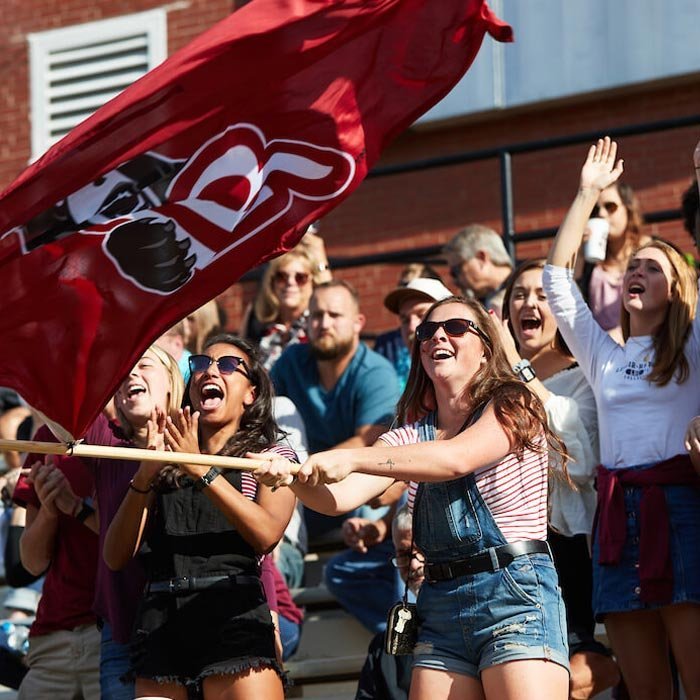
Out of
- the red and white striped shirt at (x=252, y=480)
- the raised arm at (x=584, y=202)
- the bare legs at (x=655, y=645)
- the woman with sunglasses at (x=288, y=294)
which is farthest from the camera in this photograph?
the woman with sunglasses at (x=288, y=294)

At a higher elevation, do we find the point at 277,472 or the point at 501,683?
the point at 277,472

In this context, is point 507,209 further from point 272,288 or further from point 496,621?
point 496,621

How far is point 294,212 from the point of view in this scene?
5352 millimetres

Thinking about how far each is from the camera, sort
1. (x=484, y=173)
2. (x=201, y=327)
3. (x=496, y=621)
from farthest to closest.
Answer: (x=484, y=173) < (x=201, y=327) < (x=496, y=621)

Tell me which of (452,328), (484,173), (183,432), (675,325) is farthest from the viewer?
(484,173)

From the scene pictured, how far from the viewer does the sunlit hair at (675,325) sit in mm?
6117

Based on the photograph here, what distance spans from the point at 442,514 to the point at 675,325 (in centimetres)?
157

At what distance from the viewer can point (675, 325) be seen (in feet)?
20.4

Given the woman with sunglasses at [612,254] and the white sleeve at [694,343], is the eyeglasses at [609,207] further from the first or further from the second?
the white sleeve at [694,343]

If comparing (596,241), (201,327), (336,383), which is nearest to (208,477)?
(336,383)

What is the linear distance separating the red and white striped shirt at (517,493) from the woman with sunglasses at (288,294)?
4.06 meters

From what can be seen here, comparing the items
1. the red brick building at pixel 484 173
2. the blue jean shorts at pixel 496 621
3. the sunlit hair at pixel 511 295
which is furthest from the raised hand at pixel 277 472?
the red brick building at pixel 484 173

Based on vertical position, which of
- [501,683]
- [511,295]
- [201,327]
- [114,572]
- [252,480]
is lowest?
[501,683]

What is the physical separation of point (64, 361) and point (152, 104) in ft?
2.73
